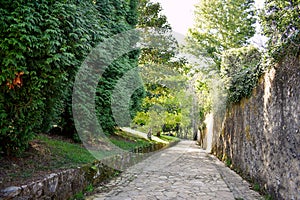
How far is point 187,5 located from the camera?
19844 millimetres

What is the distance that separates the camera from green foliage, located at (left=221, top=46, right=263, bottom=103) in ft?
21.4

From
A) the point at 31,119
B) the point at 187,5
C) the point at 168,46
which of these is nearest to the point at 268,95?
the point at 31,119

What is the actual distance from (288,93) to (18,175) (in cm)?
435

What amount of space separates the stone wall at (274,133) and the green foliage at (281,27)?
21cm

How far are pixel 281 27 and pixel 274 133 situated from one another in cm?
188

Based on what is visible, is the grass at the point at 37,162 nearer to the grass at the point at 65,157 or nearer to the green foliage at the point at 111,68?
the grass at the point at 65,157

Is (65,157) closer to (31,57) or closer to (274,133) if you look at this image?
(31,57)

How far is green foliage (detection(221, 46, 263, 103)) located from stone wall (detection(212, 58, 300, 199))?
31 cm

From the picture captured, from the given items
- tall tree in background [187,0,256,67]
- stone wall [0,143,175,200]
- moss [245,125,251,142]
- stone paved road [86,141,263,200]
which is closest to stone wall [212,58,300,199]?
moss [245,125,251,142]

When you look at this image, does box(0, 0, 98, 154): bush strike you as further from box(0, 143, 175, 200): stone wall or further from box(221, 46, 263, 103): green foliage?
box(221, 46, 263, 103): green foliage

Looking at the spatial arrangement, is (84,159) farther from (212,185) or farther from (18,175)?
(212,185)

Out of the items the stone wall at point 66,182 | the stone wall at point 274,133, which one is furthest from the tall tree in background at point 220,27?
the stone wall at point 66,182

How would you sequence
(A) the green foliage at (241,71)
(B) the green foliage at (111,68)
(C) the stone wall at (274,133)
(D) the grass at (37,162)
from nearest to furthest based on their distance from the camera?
1. (D) the grass at (37,162)
2. (C) the stone wall at (274,133)
3. (A) the green foliage at (241,71)
4. (B) the green foliage at (111,68)

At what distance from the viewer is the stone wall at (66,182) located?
3.18m
